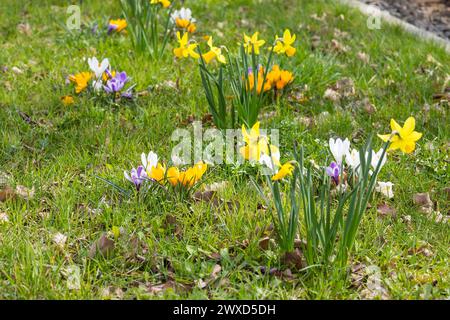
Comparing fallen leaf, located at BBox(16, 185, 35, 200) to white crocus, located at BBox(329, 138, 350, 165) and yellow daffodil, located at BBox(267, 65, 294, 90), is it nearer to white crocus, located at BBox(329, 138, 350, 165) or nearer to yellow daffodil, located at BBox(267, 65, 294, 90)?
white crocus, located at BBox(329, 138, 350, 165)

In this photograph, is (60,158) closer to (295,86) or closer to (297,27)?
(295,86)

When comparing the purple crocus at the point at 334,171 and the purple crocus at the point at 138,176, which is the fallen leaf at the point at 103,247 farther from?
the purple crocus at the point at 334,171

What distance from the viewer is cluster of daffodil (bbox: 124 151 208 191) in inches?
108

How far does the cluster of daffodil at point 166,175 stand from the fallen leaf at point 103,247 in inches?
14.8

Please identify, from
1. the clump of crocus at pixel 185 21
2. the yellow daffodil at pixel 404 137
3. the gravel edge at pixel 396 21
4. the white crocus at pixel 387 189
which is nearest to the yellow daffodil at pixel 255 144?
the yellow daffodil at pixel 404 137

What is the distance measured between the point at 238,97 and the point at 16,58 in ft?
6.45

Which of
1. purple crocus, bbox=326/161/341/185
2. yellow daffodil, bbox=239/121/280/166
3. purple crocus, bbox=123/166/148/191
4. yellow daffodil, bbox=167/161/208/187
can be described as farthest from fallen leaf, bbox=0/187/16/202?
purple crocus, bbox=326/161/341/185

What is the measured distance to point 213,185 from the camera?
2.96 m

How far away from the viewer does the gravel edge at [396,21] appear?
5189 millimetres

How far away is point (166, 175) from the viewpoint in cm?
275

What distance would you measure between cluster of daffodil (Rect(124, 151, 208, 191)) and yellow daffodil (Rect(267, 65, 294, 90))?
1149mm

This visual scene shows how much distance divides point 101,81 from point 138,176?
121 cm

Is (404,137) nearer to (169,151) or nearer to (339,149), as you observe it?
(339,149)

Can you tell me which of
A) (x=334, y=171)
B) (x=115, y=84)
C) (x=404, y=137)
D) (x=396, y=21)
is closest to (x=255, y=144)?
(x=404, y=137)
